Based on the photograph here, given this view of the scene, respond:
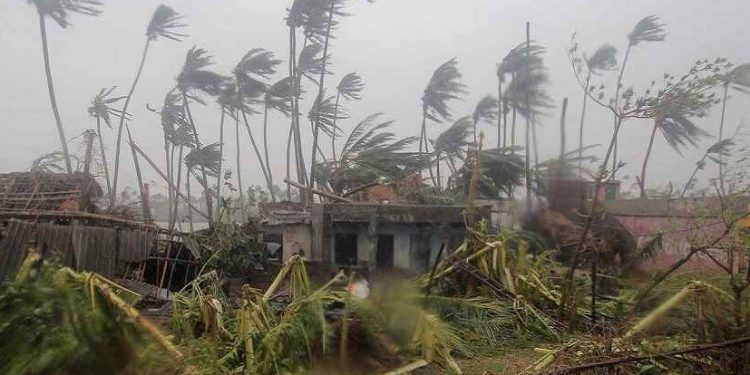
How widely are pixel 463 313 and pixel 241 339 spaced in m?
3.34

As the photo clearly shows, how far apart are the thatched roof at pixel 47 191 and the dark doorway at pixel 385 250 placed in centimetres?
557

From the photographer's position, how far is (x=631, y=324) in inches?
240

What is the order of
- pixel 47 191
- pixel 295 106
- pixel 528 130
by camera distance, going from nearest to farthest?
pixel 47 191 < pixel 528 130 < pixel 295 106

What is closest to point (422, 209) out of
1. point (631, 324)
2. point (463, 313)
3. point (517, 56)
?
point (463, 313)

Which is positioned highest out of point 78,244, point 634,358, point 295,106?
point 295,106

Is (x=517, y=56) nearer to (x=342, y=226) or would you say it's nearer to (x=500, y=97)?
(x=500, y=97)

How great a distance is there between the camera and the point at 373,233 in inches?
422

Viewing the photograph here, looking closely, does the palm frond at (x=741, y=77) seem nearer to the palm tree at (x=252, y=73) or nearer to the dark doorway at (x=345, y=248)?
the dark doorway at (x=345, y=248)

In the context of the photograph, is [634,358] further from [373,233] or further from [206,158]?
[206,158]

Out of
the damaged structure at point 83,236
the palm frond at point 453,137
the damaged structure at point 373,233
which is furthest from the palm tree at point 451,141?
the damaged structure at point 83,236

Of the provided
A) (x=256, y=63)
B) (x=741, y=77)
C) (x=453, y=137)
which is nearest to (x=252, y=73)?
(x=256, y=63)

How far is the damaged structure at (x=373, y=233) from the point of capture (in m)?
10.8

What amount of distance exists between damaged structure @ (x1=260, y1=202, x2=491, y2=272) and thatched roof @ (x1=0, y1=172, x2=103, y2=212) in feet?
11.8

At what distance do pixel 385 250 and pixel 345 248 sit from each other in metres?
0.82
